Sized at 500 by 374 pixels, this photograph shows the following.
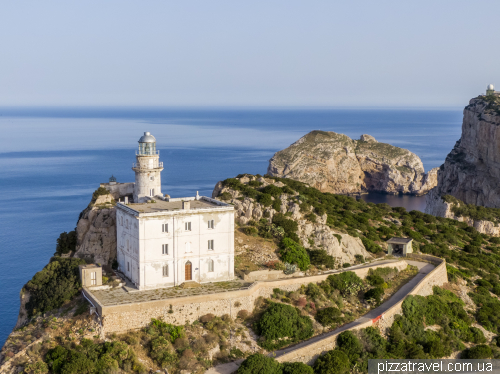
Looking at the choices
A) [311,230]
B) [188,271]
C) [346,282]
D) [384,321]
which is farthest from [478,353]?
[188,271]

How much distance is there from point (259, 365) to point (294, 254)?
1184 centimetres

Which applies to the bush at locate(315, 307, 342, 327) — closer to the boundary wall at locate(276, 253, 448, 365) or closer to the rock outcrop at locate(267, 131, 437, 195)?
the boundary wall at locate(276, 253, 448, 365)

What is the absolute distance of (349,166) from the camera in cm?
11200

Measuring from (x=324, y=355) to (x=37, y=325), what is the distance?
1623 cm

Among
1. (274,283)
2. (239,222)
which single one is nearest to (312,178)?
(239,222)

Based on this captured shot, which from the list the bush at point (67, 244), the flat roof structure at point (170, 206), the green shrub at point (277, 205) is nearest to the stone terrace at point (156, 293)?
the flat roof structure at point (170, 206)

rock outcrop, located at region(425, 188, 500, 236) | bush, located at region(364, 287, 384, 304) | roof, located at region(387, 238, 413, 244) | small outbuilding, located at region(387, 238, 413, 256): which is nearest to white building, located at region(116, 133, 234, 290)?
bush, located at region(364, 287, 384, 304)

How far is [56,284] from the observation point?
32.4m

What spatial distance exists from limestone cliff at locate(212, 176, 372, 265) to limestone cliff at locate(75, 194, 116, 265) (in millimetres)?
10118

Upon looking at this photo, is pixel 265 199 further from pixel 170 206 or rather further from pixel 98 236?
pixel 98 236

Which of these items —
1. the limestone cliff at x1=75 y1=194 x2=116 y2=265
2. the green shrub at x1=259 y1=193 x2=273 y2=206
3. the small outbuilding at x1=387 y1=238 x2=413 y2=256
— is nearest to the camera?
the limestone cliff at x1=75 y1=194 x2=116 y2=265

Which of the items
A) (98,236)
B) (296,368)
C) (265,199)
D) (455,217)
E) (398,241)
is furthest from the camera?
(455,217)

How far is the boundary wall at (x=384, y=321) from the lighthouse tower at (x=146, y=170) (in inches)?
689

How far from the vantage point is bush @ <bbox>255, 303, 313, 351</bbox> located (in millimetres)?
29891
